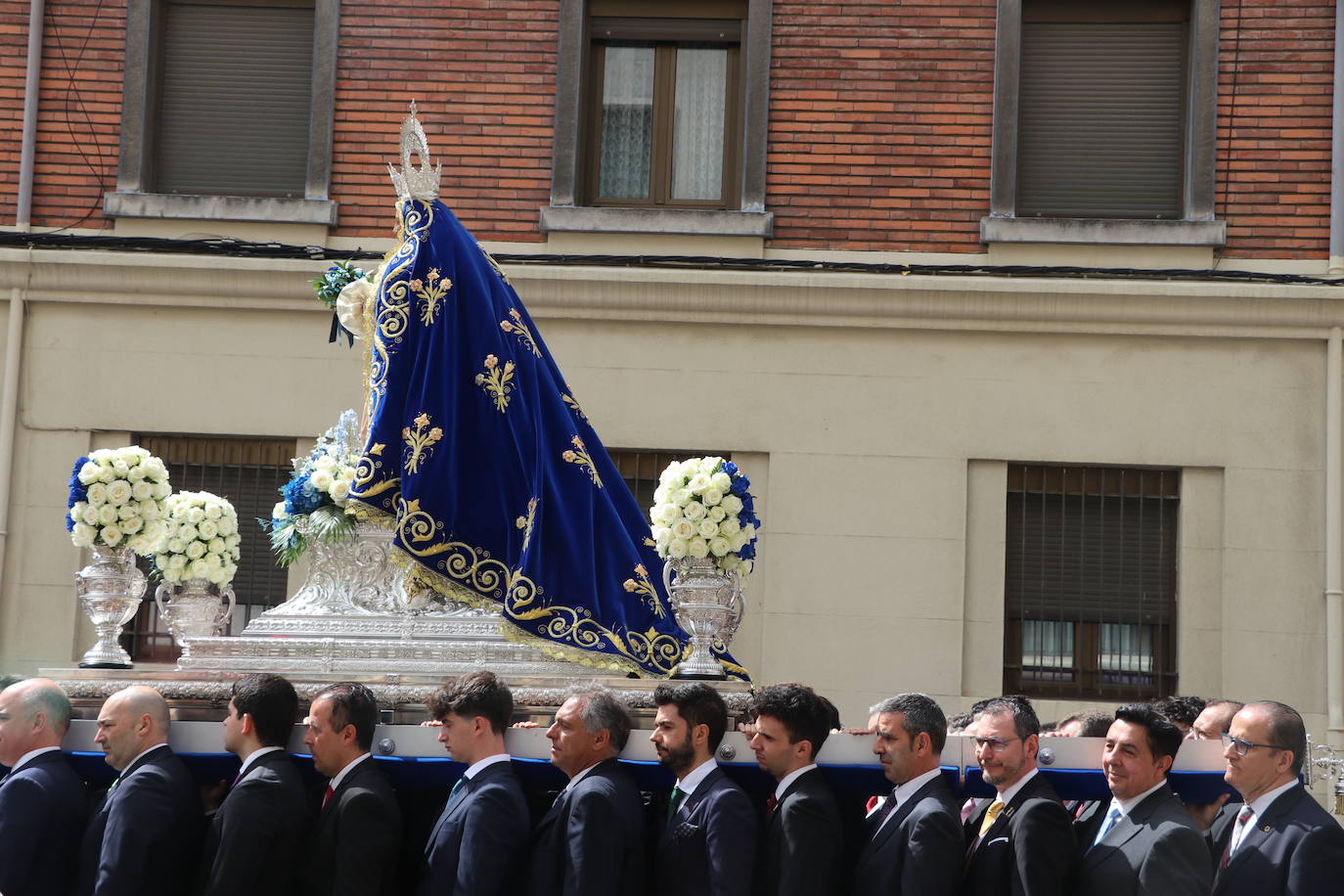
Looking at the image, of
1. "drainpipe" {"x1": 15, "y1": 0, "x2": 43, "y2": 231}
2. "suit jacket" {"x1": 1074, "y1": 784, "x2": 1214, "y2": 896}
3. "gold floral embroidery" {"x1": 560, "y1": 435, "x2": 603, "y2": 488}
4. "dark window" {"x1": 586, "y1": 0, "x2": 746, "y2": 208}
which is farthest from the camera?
"dark window" {"x1": 586, "y1": 0, "x2": 746, "y2": 208}

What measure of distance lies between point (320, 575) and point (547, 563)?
93 cm

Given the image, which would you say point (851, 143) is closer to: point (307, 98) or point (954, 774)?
point (307, 98)

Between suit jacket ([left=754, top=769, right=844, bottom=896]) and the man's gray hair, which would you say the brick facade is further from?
suit jacket ([left=754, top=769, right=844, bottom=896])

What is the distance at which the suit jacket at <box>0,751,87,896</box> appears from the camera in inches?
195

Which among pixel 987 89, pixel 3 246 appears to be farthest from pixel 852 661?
pixel 3 246

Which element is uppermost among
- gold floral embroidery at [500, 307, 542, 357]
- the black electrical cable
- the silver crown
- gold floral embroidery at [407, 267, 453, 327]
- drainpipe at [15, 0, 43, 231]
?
drainpipe at [15, 0, 43, 231]

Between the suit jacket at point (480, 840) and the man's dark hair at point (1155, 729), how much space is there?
68.8 inches

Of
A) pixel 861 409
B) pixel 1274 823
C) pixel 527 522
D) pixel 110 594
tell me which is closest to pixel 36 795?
pixel 110 594

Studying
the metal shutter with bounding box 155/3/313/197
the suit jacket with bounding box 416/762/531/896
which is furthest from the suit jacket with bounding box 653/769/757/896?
the metal shutter with bounding box 155/3/313/197

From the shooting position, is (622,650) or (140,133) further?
(140,133)

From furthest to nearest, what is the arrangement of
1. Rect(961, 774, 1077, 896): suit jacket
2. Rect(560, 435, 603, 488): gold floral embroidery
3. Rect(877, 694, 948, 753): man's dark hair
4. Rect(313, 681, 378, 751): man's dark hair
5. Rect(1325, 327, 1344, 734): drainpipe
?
1. Rect(1325, 327, 1344, 734): drainpipe
2. Rect(560, 435, 603, 488): gold floral embroidery
3. Rect(313, 681, 378, 751): man's dark hair
4. Rect(877, 694, 948, 753): man's dark hair
5. Rect(961, 774, 1077, 896): suit jacket

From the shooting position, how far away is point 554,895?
4926mm

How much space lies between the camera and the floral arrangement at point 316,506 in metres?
6.57

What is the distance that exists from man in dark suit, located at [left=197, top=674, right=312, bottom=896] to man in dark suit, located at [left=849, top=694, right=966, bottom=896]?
1.64 meters
